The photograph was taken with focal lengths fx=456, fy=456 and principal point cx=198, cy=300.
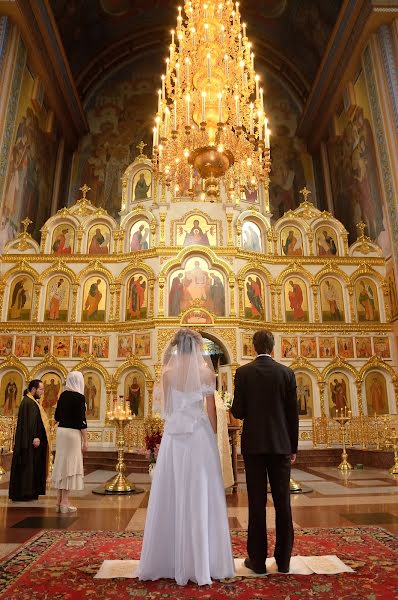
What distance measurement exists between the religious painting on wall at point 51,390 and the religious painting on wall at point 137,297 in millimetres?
2910

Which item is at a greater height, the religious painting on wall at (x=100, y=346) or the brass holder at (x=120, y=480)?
the religious painting on wall at (x=100, y=346)

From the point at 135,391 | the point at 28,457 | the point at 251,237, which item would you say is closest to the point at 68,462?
the point at 28,457

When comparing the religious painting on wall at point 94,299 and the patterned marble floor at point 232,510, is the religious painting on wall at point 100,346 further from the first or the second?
the patterned marble floor at point 232,510

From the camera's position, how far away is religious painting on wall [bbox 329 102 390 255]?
1561 centimetres

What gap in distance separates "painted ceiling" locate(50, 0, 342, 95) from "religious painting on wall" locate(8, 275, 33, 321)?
11.0 m

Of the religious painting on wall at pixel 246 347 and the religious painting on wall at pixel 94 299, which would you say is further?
the religious painting on wall at pixel 94 299

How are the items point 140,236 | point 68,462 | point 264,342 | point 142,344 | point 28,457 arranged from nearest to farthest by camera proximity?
1. point 264,342
2. point 68,462
3. point 28,457
4. point 142,344
5. point 140,236

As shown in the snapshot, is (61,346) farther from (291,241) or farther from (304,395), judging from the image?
(291,241)

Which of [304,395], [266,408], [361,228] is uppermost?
[361,228]

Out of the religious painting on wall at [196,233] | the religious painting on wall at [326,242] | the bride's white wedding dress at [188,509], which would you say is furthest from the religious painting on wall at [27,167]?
the bride's white wedding dress at [188,509]

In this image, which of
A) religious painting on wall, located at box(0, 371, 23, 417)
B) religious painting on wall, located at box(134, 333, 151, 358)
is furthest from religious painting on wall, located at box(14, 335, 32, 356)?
religious painting on wall, located at box(134, 333, 151, 358)

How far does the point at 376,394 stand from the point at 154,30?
64.6 feet

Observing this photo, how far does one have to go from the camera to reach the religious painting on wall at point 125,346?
569 inches

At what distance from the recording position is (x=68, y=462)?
18.8ft
